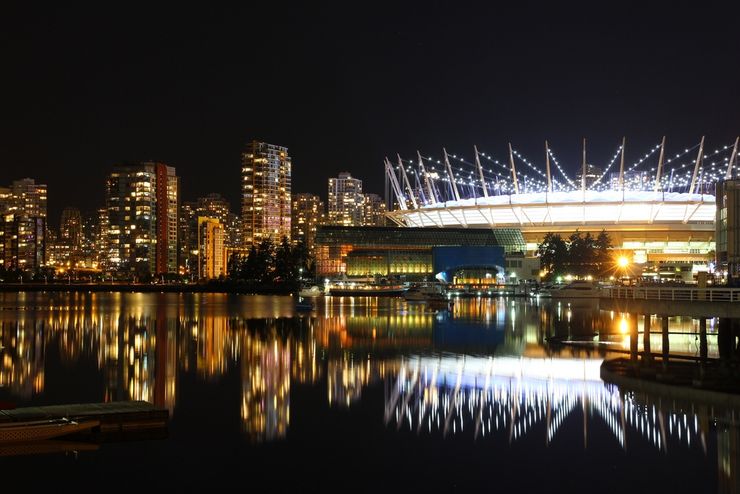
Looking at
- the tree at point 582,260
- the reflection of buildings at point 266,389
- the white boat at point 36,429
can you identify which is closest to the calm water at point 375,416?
the reflection of buildings at point 266,389

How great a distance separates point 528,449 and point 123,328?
1880 inches

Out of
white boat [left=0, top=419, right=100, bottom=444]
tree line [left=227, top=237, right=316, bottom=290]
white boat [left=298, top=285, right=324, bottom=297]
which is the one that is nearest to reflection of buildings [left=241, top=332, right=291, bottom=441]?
white boat [left=0, top=419, right=100, bottom=444]

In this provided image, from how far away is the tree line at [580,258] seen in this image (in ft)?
489

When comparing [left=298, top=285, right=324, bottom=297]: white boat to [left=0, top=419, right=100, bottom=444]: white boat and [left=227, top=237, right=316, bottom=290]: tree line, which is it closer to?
[left=227, top=237, right=316, bottom=290]: tree line

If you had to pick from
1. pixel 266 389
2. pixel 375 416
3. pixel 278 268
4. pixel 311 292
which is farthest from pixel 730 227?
pixel 278 268

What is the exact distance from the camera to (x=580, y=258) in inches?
5861

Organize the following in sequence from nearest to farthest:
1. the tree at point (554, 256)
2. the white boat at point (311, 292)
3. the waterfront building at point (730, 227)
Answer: the waterfront building at point (730, 227), the white boat at point (311, 292), the tree at point (554, 256)

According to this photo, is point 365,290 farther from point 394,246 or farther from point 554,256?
point 554,256

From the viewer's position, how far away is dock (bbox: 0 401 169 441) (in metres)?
25.9

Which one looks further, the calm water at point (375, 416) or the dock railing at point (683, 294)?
the dock railing at point (683, 294)

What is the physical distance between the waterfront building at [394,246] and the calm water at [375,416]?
403 ft

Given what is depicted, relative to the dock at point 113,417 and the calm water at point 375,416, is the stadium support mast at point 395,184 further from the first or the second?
the dock at point 113,417

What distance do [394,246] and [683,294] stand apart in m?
149

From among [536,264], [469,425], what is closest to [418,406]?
[469,425]
